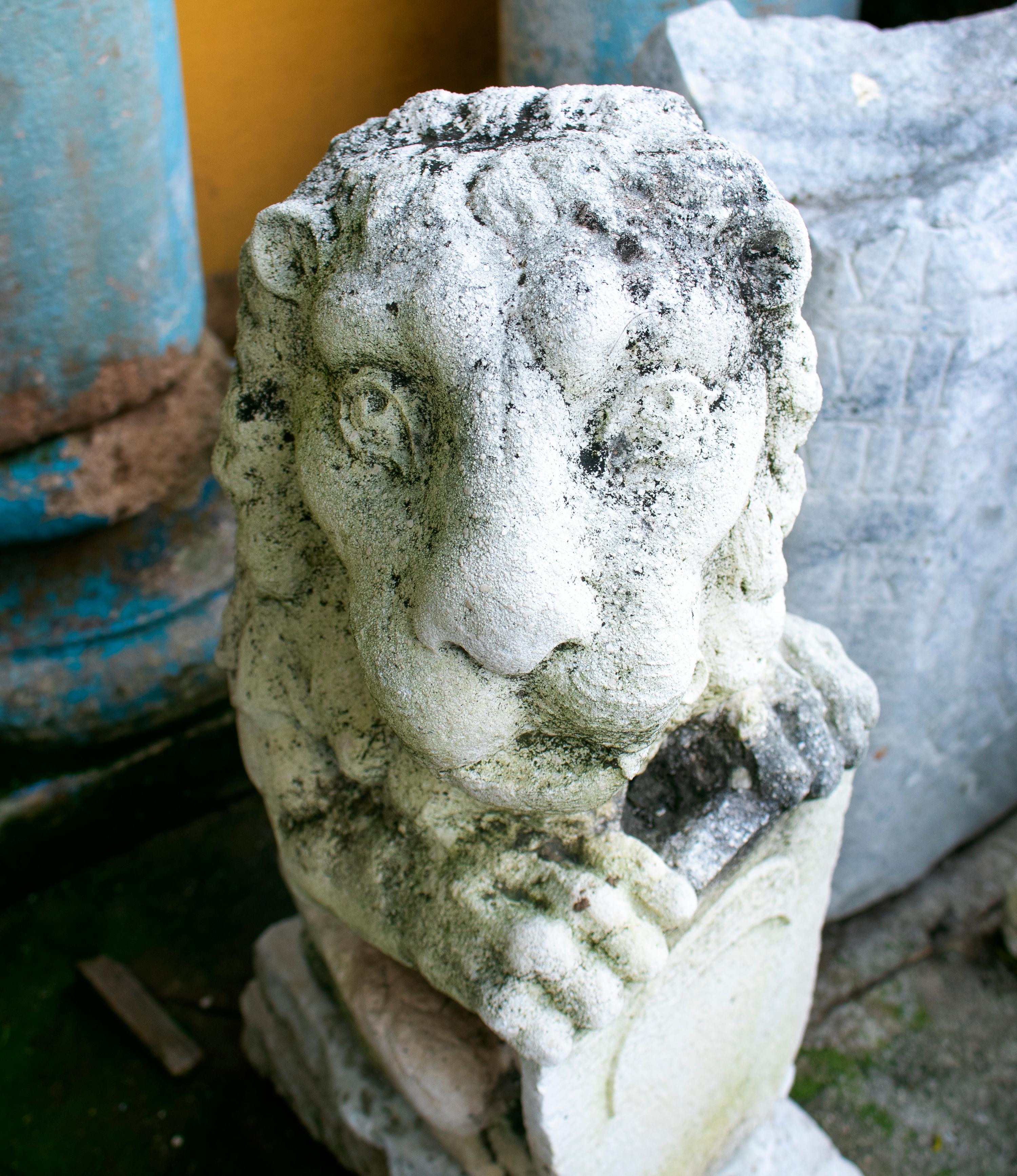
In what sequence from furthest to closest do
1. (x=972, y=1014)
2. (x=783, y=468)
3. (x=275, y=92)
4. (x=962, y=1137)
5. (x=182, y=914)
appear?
(x=275, y=92) < (x=182, y=914) < (x=972, y=1014) < (x=962, y=1137) < (x=783, y=468)

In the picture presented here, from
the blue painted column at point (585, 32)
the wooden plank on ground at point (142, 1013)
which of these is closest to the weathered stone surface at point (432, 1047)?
the wooden plank on ground at point (142, 1013)

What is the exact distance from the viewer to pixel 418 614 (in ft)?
2.89

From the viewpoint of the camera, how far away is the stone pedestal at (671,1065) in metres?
1.22

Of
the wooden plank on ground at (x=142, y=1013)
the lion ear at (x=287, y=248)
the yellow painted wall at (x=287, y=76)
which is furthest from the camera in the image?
the yellow painted wall at (x=287, y=76)

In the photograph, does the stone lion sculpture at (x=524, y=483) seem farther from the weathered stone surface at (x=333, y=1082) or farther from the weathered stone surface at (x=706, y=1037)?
the weathered stone surface at (x=333, y=1082)

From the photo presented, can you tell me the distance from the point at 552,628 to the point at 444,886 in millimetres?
367

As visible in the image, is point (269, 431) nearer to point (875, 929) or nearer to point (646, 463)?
point (646, 463)

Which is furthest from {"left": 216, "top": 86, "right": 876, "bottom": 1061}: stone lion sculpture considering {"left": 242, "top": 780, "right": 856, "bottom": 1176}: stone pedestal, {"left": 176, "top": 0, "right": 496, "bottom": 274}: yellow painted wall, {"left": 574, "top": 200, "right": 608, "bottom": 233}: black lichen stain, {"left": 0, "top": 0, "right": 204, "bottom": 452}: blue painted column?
{"left": 176, "top": 0, "right": 496, "bottom": 274}: yellow painted wall

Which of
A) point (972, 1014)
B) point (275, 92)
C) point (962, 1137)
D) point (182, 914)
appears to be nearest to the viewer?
point (962, 1137)

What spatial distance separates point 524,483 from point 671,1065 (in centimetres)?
81

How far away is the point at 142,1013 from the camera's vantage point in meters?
1.99

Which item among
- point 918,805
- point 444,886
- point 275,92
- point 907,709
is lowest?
point 918,805

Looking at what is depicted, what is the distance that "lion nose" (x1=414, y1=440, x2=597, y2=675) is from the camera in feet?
2.75

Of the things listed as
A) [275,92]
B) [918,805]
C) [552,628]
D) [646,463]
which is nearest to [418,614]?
[552,628]
